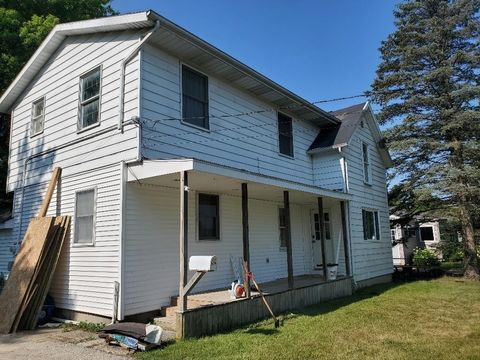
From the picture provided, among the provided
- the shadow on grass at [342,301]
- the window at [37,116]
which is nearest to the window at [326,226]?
the shadow on grass at [342,301]

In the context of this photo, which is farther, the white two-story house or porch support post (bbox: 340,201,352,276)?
porch support post (bbox: 340,201,352,276)

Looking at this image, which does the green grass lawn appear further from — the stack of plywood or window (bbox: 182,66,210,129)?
window (bbox: 182,66,210,129)

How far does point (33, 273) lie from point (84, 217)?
5.10ft

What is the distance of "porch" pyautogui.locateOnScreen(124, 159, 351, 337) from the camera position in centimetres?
749

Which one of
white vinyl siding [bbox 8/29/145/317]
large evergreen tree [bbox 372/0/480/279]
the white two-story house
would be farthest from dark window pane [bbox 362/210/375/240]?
white vinyl siding [bbox 8/29/145/317]

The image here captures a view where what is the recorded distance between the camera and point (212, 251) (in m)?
9.90

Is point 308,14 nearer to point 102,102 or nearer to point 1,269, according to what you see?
point 102,102

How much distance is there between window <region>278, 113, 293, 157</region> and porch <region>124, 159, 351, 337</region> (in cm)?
170

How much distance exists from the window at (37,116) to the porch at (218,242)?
500 cm

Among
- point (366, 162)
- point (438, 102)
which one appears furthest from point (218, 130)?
point (438, 102)

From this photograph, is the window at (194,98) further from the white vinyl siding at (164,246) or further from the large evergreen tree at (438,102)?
the large evergreen tree at (438,102)

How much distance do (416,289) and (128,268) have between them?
33.0 feet

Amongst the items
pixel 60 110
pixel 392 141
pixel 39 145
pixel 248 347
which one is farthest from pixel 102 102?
pixel 392 141

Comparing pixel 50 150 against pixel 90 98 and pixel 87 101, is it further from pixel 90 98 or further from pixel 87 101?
pixel 90 98
